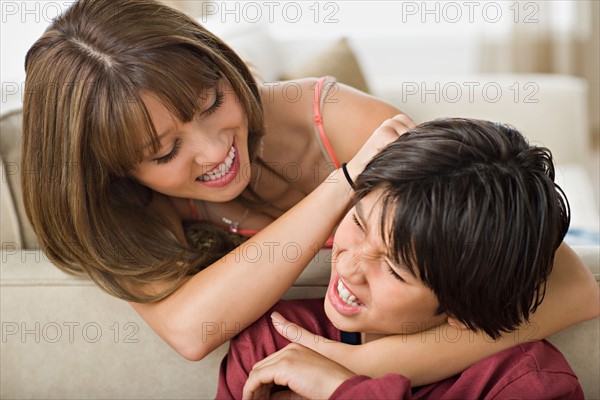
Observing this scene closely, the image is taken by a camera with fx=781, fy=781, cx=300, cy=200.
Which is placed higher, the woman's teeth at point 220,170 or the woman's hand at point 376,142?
the woman's hand at point 376,142

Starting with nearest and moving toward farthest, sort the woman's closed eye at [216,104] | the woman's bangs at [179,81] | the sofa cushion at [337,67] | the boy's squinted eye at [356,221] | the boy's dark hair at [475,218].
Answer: the boy's dark hair at [475,218], the boy's squinted eye at [356,221], the woman's bangs at [179,81], the woman's closed eye at [216,104], the sofa cushion at [337,67]

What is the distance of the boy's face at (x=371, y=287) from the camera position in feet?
3.56

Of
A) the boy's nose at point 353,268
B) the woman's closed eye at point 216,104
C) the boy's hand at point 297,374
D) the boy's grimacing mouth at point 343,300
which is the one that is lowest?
the boy's hand at point 297,374

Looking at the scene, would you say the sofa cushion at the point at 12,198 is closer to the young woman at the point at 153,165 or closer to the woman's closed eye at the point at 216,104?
the young woman at the point at 153,165

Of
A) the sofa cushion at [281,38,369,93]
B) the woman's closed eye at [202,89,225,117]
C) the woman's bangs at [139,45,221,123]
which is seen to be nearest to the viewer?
the woman's bangs at [139,45,221,123]

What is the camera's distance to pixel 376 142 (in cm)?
123

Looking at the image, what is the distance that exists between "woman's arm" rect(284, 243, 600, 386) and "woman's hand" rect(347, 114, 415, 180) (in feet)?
0.89

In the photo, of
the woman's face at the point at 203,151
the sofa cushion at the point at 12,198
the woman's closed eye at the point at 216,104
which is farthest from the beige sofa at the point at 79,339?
the woman's closed eye at the point at 216,104

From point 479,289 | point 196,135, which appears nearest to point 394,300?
point 479,289

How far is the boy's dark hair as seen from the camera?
1.02 metres

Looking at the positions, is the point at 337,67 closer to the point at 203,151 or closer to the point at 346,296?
the point at 203,151

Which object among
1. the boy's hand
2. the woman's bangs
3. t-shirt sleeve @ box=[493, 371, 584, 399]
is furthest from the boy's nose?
the woman's bangs

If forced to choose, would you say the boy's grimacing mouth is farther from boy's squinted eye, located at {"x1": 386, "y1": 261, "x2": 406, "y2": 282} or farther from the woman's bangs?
the woman's bangs

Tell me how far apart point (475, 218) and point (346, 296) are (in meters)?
0.25
